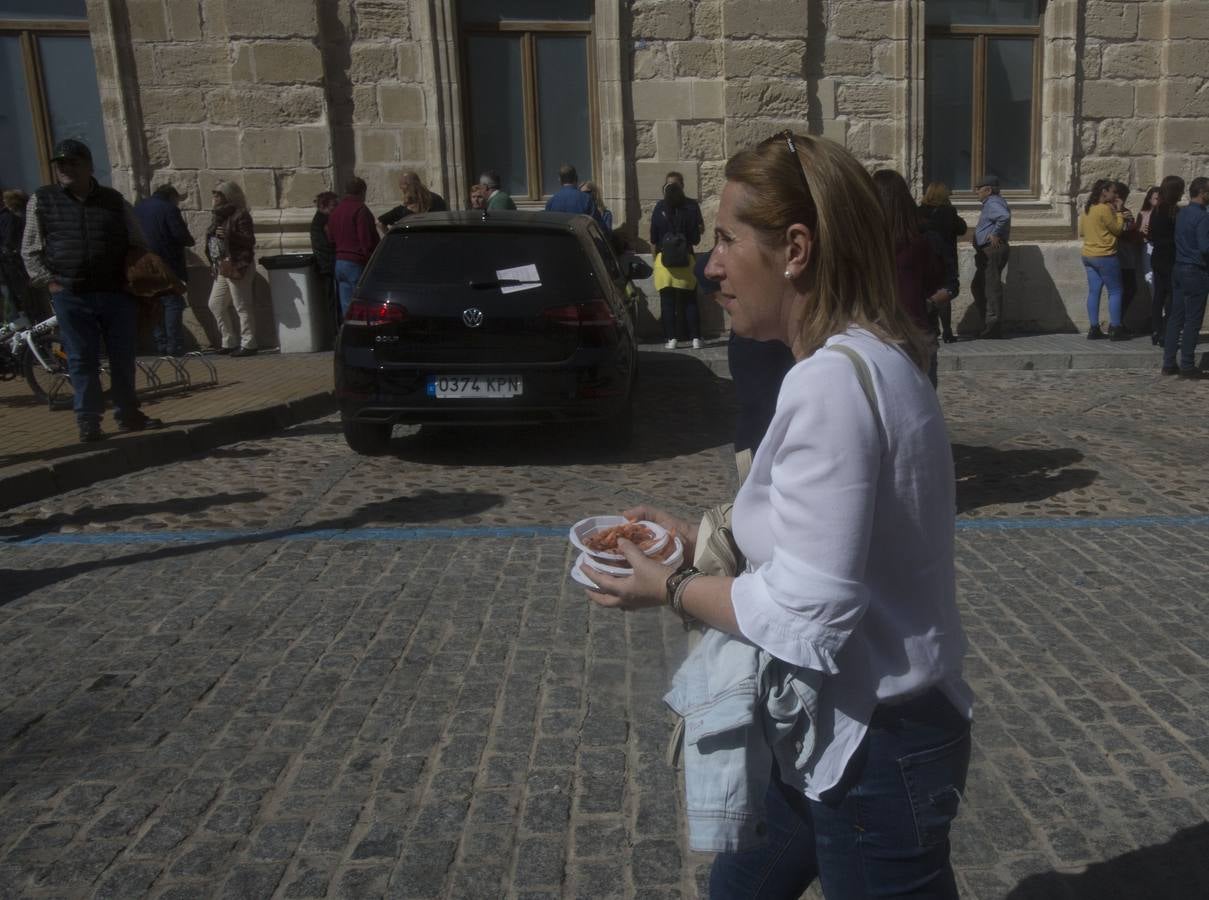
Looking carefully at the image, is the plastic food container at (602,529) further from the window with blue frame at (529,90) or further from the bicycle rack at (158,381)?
the window with blue frame at (529,90)

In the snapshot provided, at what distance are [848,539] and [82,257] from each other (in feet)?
23.6

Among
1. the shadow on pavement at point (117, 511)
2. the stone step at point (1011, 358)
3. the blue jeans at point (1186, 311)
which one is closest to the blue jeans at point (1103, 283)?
the stone step at point (1011, 358)

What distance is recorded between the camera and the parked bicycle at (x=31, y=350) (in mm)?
9461

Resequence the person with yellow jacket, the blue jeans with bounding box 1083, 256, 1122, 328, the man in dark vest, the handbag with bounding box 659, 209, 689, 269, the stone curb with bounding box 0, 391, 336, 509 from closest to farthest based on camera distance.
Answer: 1. the stone curb with bounding box 0, 391, 336, 509
2. the man in dark vest
3. the handbag with bounding box 659, 209, 689, 269
4. the person with yellow jacket
5. the blue jeans with bounding box 1083, 256, 1122, 328

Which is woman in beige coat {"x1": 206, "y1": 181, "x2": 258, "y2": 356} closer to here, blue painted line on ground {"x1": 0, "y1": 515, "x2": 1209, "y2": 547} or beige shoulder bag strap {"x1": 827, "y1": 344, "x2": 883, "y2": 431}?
blue painted line on ground {"x1": 0, "y1": 515, "x2": 1209, "y2": 547}

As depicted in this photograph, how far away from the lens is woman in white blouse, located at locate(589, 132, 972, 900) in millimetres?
1477

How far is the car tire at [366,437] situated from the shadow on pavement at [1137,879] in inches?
225

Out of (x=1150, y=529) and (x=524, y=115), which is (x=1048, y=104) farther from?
(x=1150, y=529)

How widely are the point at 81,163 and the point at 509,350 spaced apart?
312 cm

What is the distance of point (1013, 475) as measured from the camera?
272 inches

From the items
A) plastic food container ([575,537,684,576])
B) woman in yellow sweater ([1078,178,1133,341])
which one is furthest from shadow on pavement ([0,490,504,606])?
woman in yellow sweater ([1078,178,1133,341])

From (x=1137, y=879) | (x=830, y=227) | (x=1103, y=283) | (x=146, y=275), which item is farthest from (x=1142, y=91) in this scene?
(x=830, y=227)

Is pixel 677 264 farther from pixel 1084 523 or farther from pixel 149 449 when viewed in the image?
pixel 1084 523

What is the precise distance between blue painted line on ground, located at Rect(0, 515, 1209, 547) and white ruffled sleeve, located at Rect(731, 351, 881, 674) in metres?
4.21
